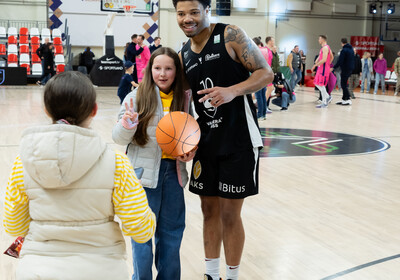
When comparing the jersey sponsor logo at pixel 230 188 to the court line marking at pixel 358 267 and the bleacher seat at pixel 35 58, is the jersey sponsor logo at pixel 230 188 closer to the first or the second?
the court line marking at pixel 358 267

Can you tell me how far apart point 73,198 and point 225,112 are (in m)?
1.24

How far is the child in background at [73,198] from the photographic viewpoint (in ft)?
5.70

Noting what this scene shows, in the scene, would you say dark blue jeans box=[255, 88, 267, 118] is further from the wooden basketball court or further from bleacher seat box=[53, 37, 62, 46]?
bleacher seat box=[53, 37, 62, 46]

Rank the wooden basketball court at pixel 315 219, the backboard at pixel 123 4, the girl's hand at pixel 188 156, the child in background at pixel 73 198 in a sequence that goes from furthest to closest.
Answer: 1. the backboard at pixel 123 4
2. the wooden basketball court at pixel 315 219
3. the girl's hand at pixel 188 156
4. the child in background at pixel 73 198

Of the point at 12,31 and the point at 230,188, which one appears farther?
the point at 12,31

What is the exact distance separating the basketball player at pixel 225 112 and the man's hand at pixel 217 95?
6cm

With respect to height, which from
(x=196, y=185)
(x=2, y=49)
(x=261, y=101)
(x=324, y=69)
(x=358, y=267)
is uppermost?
(x=2, y=49)

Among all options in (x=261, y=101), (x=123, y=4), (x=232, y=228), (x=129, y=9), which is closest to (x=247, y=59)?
(x=232, y=228)

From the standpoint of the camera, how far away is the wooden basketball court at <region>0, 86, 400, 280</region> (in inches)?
138

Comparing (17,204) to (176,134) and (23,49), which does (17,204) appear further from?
(23,49)

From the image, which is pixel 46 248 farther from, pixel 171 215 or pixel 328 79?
pixel 328 79

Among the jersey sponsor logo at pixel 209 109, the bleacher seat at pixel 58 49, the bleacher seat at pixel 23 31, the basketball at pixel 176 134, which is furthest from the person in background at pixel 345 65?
the basketball at pixel 176 134

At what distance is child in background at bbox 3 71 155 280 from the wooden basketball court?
61.7 inches

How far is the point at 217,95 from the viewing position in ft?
8.68
